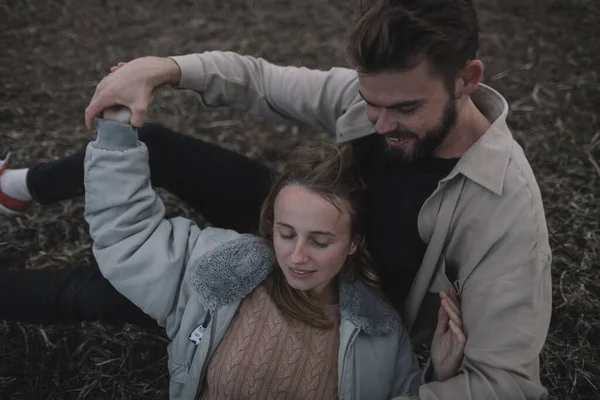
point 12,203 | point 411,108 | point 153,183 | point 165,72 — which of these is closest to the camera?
point 411,108

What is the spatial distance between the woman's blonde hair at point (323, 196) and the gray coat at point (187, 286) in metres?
0.08

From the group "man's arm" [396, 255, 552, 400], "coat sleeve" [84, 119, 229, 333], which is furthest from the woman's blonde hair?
"man's arm" [396, 255, 552, 400]

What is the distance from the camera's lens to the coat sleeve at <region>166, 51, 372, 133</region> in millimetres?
2322

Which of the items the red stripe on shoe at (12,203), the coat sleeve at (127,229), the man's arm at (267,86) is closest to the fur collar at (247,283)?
the coat sleeve at (127,229)

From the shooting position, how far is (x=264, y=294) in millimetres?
1970

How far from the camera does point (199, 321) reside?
1931 mm

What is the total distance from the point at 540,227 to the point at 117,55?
330 centimetres

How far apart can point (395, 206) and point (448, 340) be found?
1.58 ft

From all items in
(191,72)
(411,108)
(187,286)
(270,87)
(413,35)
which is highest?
(413,35)

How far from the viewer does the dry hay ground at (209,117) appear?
2.47m

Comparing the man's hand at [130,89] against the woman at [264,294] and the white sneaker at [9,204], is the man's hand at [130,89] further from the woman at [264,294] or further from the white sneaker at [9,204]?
the white sneaker at [9,204]

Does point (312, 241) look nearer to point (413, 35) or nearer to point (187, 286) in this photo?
point (187, 286)

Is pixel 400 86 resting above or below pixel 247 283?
above

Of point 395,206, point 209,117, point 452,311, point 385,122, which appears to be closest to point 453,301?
point 452,311
